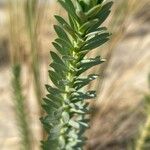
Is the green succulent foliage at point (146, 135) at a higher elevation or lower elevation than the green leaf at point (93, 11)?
higher

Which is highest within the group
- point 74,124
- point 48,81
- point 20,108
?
point 48,81

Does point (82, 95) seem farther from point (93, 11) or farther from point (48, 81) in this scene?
point (48, 81)

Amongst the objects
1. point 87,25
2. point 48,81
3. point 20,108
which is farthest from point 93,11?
point 48,81

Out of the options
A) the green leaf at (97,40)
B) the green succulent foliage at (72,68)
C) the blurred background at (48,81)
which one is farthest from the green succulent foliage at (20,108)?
the green leaf at (97,40)

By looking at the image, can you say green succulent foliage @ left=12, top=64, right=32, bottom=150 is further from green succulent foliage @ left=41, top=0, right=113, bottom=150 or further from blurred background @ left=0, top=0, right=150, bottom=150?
green succulent foliage @ left=41, top=0, right=113, bottom=150

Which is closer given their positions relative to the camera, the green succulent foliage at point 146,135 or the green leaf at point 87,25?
the green leaf at point 87,25

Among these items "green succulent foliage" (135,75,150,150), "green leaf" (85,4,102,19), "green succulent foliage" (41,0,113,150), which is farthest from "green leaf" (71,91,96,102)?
"green succulent foliage" (135,75,150,150)

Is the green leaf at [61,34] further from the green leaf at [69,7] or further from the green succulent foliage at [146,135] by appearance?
the green succulent foliage at [146,135]

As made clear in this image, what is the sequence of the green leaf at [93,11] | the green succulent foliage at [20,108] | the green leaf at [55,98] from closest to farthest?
the green leaf at [93,11], the green leaf at [55,98], the green succulent foliage at [20,108]
